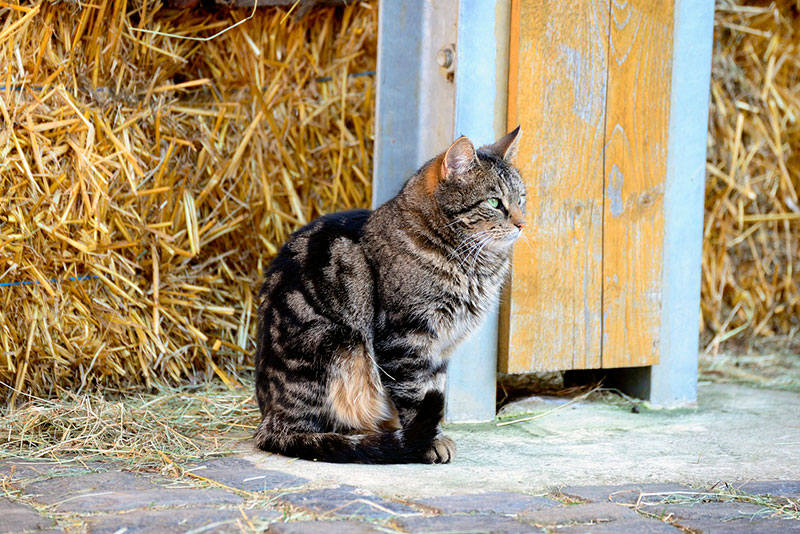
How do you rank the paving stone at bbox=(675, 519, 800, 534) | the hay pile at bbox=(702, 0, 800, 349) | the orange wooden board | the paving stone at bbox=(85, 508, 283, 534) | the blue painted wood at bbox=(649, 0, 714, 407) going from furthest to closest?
the hay pile at bbox=(702, 0, 800, 349)
the blue painted wood at bbox=(649, 0, 714, 407)
the orange wooden board
the paving stone at bbox=(675, 519, 800, 534)
the paving stone at bbox=(85, 508, 283, 534)

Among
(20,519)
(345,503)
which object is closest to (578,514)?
(345,503)

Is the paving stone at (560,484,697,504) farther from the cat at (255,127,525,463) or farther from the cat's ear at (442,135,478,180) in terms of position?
the cat's ear at (442,135,478,180)

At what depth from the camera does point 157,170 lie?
12.9 ft

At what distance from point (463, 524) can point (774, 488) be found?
1.08 metres

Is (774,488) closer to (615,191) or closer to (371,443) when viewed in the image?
(371,443)

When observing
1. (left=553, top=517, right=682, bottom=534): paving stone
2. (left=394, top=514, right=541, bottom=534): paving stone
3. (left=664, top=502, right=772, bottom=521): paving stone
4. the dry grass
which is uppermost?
(left=394, top=514, right=541, bottom=534): paving stone

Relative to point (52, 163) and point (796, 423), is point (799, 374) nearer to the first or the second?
point (796, 423)

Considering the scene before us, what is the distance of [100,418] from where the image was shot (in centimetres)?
318

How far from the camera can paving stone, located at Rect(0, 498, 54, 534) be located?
83.5 inches

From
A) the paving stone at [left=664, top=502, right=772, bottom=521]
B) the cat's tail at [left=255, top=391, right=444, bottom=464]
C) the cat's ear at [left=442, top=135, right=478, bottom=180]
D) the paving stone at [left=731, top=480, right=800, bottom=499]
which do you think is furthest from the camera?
the cat's ear at [left=442, top=135, right=478, bottom=180]

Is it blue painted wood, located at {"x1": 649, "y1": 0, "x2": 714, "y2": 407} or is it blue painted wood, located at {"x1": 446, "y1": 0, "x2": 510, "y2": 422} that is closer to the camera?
blue painted wood, located at {"x1": 446, "y1": 0, "x2": 510, "y2": 422}

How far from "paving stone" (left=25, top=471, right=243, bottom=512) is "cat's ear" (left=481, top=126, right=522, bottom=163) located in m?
1.55

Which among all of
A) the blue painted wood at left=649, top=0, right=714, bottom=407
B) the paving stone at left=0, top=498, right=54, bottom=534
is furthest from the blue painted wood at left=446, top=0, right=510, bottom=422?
the paving stone at left=0, top=498, right=54, bottom=534

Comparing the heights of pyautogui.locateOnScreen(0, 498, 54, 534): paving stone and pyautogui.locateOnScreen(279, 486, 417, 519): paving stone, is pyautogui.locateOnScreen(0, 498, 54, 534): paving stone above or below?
below
